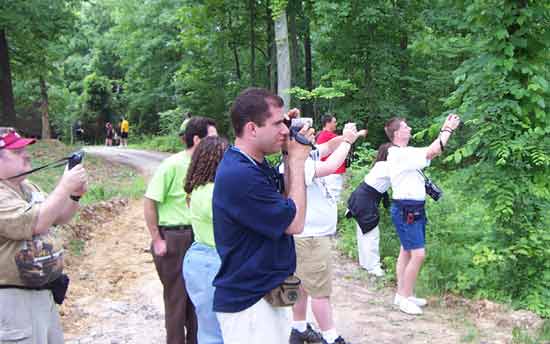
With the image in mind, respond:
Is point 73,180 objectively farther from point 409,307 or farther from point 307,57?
point 307,57

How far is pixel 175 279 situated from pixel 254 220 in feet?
6.58

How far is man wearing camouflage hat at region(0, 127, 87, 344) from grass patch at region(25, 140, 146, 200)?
8613 millimetres

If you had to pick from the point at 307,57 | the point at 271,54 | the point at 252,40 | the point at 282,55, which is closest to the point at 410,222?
the point at 282,55

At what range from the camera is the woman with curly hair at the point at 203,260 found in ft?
11.9

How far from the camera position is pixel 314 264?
15.6ft

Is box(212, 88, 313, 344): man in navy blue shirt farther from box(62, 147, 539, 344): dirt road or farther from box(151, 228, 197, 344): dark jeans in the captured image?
box(62, 147, 539, 344): dirt road

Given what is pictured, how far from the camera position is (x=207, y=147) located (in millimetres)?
3963

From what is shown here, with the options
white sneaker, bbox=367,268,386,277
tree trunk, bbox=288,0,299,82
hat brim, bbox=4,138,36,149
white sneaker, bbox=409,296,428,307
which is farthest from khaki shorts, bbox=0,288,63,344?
tree trunk, bbox=288,0,299,82

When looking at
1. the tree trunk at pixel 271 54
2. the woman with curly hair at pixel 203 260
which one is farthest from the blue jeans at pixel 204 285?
the tree trunk at pixel 271 54

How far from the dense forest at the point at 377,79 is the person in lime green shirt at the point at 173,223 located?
9.39 feet

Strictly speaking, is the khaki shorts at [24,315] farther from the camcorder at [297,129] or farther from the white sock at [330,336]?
the white sock at [330,336]

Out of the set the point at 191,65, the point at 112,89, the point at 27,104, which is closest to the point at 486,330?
the point at 191,65

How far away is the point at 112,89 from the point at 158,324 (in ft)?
123

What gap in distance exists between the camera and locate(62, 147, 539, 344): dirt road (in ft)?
18.1
